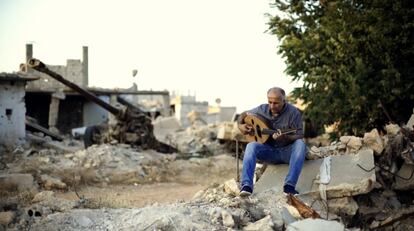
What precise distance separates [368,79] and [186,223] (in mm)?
7509

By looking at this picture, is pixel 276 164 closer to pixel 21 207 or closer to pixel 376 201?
pixel 376 201

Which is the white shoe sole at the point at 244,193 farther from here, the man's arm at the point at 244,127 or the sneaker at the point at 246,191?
the man's arm at the point at 244,127

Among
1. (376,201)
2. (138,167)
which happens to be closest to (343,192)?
(376,201)

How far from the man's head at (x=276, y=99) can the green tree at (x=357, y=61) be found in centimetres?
519

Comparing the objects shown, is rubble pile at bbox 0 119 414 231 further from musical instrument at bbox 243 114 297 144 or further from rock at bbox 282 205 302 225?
musical instrument at bbox 243 114 297 144

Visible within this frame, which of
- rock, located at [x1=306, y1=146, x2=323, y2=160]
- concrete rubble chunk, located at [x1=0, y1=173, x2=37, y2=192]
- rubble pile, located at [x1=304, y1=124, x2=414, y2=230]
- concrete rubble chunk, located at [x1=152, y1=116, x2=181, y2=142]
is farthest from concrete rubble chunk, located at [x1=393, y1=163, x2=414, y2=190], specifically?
concrete rubble chunk, located at [x1=152, y1=116, x2=181, y2=142]

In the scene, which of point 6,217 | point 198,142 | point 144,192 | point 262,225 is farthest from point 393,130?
point 198,142

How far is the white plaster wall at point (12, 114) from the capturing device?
63.9ft

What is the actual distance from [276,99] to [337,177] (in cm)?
123

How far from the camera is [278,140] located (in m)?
6.89

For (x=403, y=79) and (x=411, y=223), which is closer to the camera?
(x=411, y=223)

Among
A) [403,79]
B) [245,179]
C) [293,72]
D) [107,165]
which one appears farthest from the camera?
[107,165]

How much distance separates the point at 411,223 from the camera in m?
6.92

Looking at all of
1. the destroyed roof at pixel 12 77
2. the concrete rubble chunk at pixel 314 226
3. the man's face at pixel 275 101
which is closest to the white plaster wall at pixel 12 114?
the destroyed roof at pixel 12 77
